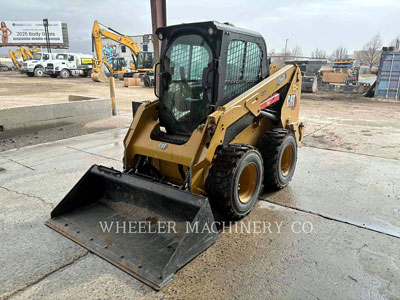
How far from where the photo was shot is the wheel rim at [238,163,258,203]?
3.63 meters

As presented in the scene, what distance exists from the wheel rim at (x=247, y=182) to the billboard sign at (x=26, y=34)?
57.1m

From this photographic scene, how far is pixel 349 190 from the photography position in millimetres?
4340

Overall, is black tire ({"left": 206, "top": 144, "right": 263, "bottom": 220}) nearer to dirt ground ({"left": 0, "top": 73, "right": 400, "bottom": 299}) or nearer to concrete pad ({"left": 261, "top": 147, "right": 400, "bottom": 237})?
dirt ground ({"left": 0, "top": 73, "right": 400, "bottom": 299})

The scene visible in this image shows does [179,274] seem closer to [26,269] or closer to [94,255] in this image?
[94,255]

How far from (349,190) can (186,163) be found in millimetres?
2563

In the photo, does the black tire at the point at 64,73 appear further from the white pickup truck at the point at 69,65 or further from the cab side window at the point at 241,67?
the cab side window at the point at 241,67

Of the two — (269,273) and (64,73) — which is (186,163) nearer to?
(269,273)

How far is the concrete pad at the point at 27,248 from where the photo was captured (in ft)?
8.48

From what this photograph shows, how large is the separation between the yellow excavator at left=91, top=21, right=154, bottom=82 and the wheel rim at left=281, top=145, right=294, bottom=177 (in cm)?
2295

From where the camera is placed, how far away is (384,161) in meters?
5.62

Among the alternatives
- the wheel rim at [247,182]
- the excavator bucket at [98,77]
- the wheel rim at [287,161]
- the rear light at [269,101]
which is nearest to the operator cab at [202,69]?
the rear light at [269,101]

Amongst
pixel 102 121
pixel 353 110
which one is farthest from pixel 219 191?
pixel 353 110

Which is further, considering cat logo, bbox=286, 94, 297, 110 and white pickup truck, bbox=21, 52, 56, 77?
white pickup truck, bbox=21, 52, 56, 77

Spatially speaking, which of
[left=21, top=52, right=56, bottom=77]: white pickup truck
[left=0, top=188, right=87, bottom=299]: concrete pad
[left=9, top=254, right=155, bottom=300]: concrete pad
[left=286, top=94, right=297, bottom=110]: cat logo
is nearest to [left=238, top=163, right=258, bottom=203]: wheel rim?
[left=286, top=94, right=297, bottom=110]: cat logo
